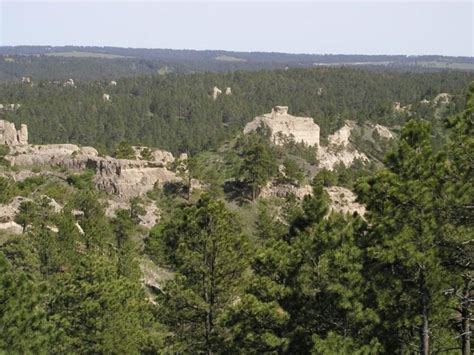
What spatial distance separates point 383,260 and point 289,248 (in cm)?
363

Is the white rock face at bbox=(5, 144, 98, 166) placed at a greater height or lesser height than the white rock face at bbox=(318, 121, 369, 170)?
greater

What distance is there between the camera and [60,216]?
4216 cm

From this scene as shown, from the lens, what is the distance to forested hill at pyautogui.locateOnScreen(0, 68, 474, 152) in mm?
116500

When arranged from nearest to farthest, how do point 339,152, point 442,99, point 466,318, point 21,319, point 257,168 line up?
point 466,318
point 21,319
point 257,168
point 339,152
point 442,99

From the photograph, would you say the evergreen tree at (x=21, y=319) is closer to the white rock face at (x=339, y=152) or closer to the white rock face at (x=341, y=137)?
the white rock face at (x=339, y=152)

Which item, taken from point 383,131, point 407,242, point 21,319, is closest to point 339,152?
point 383,131

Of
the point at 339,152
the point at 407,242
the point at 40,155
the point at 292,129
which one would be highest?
the point at 407,242

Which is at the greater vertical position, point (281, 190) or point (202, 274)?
point (202, 274)

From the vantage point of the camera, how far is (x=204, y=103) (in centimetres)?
14638

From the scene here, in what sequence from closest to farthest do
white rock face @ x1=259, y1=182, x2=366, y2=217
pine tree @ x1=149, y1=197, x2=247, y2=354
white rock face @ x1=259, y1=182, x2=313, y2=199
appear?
1. pine tree @ x1=149, y1=197, x2=247, y2=354
2. white rock face @ x1=259, y1=182, x2=366, y2=217
3. white rock face @ x1=259, y1=182, x2=313, y2=199

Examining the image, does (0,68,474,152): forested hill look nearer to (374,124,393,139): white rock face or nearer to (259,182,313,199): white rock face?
(374,124,393,139): white rock face

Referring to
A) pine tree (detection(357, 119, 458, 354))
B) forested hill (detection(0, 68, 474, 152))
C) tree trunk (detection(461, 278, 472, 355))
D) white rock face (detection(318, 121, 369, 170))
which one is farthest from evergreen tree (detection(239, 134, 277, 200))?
tree trunk (detection(461, 278, 472, 355))

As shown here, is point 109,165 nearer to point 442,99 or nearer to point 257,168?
point 257,168

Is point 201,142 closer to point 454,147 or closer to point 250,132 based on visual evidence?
point 250,132
